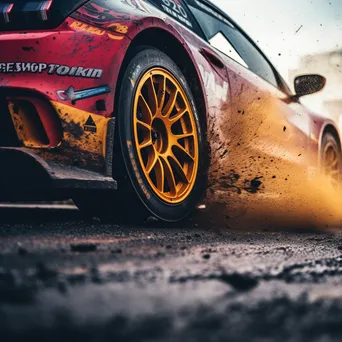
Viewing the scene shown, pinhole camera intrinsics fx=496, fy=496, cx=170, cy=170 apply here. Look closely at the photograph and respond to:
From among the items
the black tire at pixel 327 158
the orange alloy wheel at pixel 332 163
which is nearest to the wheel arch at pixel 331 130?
the black tire at pixel 327 158

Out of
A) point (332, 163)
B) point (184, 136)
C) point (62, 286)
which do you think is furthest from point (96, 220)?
point (332, 163)

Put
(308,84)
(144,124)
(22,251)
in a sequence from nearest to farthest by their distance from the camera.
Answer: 1. (22,251)
2. (144,124)
3. (308,84)

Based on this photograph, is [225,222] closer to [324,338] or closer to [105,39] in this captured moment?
[105,39]

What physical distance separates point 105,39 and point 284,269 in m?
1.36

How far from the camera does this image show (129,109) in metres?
2.32

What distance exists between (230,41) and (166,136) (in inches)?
53.1

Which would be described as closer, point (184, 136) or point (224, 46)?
point (184, 136)

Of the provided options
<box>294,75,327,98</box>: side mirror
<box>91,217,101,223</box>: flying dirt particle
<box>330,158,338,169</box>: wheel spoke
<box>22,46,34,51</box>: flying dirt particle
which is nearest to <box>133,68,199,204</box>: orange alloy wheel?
<box>91,217,101,223</box>: flying dirt particle

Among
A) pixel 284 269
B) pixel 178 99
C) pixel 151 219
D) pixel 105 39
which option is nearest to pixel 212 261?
pixel 284 269

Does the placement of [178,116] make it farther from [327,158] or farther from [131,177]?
[327,158]

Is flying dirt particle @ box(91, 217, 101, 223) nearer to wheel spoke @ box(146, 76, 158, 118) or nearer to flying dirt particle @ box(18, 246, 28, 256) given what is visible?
wheel spoke @ box(146, 76, 158, 118)

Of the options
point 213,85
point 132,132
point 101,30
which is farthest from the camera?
point 213,85

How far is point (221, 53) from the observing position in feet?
10.9

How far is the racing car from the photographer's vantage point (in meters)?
2.07
